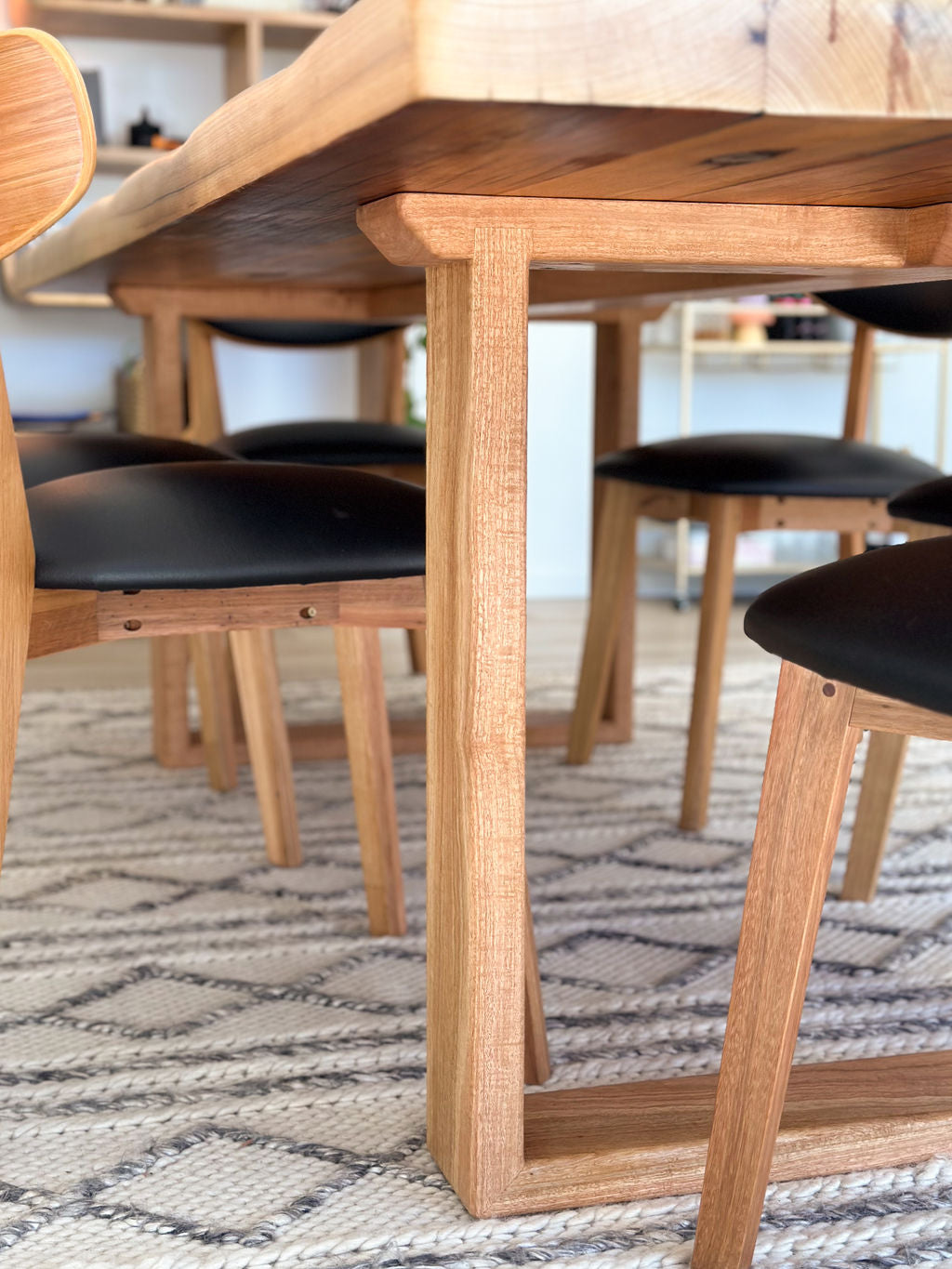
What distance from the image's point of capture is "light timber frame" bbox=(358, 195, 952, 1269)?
761 mm

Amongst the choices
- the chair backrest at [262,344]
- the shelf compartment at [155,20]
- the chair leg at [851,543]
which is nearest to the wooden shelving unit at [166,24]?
the shelf compartment at [155,20]

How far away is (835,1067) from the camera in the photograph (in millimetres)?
1016

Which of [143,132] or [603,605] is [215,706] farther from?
[143,132]

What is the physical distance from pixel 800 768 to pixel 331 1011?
592 mm

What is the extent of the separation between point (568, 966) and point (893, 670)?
0.74 metres

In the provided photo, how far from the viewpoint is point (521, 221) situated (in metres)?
0.80

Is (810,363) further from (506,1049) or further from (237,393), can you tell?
(506,1049)

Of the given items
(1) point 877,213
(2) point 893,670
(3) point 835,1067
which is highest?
(1) point 877,213

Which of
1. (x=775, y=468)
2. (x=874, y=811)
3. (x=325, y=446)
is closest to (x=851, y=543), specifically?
(x=775, y=468)

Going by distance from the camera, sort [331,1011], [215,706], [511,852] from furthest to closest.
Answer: [215,706] → [331,1011] → [511,852]

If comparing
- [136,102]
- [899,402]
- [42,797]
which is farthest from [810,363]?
[42,797]

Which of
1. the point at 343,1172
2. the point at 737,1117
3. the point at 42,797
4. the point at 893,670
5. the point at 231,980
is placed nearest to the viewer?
the point at 893,670

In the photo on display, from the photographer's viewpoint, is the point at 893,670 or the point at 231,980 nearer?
the point at 893,670

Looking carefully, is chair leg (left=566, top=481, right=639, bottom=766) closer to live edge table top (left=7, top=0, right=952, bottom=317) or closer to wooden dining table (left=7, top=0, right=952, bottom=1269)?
wooden dining table (left=7, top=0, right=952, bottom=1269)
